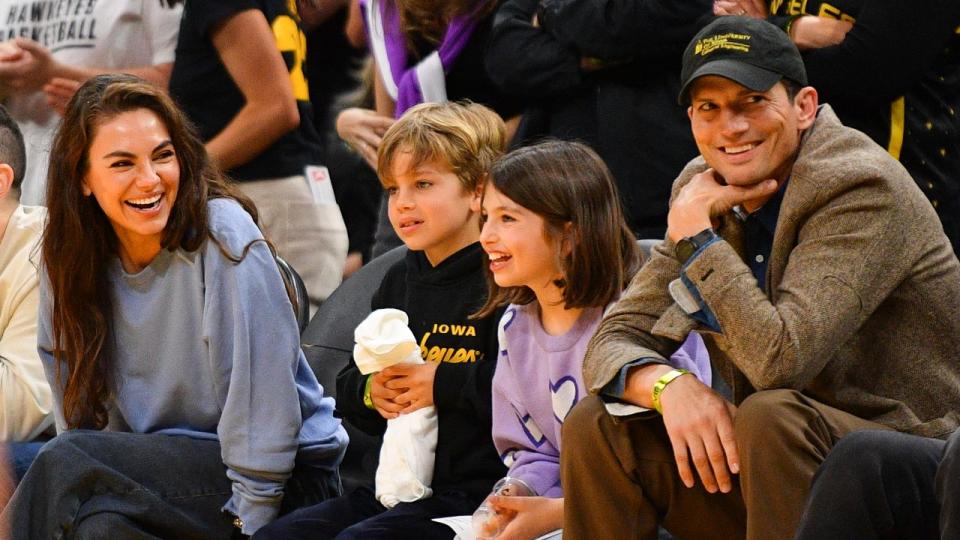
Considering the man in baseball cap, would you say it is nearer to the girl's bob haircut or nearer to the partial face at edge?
the partial face at edge

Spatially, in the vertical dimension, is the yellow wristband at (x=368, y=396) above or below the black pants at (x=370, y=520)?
above

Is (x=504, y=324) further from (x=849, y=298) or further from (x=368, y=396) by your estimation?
(x=849, y=298)

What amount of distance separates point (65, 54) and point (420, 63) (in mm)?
1428

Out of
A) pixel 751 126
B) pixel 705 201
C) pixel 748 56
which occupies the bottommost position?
pixel 705 201

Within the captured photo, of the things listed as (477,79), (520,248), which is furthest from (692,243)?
(477,79)

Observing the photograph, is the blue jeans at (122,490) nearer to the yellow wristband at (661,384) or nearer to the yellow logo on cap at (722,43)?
the yellow wristband at (661,384)

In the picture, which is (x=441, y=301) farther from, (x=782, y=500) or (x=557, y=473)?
(x=782, y=500)

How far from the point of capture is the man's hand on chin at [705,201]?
3.14 m

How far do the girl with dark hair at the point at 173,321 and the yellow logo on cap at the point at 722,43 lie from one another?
4.21ft

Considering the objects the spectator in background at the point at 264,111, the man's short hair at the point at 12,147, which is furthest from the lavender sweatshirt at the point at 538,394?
the man's short hair at the point at 12,147

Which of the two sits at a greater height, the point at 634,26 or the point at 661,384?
the point at 634,26

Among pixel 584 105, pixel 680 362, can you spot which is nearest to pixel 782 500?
pixel 680 362

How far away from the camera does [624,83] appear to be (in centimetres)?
440

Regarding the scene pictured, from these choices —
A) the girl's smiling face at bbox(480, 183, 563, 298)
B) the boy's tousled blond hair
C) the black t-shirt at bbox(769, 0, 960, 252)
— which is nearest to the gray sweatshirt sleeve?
the boy's tousled blond hair
